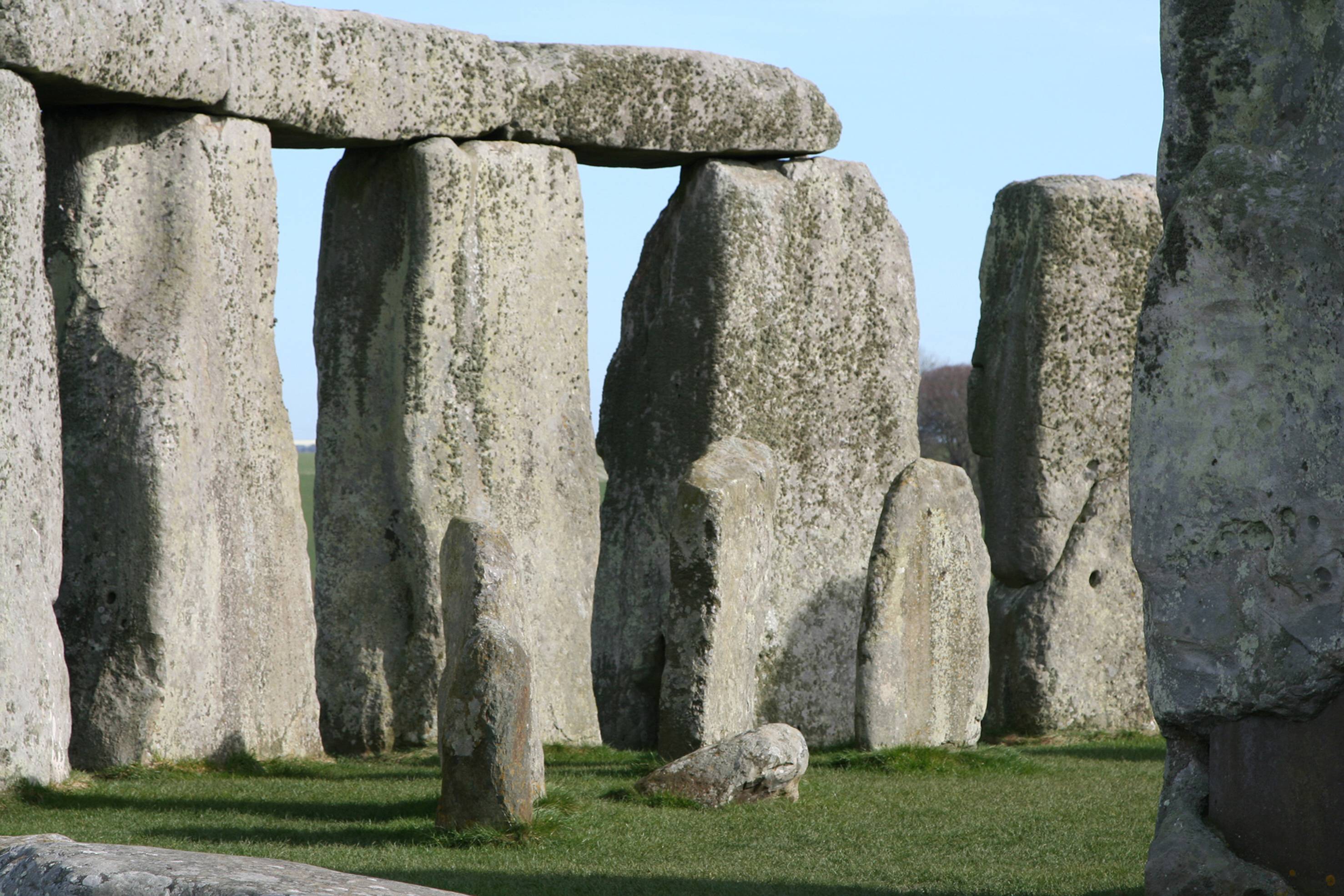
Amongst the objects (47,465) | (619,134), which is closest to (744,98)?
(619,134)

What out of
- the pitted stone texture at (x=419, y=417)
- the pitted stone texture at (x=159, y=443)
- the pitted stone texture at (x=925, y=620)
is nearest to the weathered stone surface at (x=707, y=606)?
the pitted stone texture at (x=925, y=620)

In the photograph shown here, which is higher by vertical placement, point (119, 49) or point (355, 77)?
point (355, 77)

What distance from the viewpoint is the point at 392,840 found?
7785mm

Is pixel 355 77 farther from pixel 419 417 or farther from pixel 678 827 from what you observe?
pixel 678 827

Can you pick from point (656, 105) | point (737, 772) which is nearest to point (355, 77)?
point (656, 105)

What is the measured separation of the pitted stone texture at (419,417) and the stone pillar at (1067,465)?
119 inches

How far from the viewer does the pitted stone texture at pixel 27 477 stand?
8.63 metres

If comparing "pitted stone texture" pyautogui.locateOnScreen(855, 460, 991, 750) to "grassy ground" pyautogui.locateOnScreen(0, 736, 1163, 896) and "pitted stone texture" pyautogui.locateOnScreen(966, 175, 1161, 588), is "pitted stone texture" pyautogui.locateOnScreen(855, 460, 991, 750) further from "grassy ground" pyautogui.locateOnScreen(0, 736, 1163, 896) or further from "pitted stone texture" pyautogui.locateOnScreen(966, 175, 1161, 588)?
"pitted stone texture" pyautogui.locateOnScreen(966, 175, 1161, 588)

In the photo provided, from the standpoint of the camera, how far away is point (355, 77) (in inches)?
431

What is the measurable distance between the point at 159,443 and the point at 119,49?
1.82 meters

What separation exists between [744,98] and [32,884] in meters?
9.69

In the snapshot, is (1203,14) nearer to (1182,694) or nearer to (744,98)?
(1182,694)

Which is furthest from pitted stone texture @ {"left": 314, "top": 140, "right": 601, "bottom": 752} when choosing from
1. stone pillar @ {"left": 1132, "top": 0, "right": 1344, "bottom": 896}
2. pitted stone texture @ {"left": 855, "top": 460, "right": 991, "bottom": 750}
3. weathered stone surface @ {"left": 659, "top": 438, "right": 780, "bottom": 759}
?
stone pillar @ {"left": 1132, "top": 0, "right": 1344, "bottom": 896}

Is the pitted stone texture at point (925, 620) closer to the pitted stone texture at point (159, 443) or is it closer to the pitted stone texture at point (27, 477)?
the pitted stone texture at point (159, 443)
